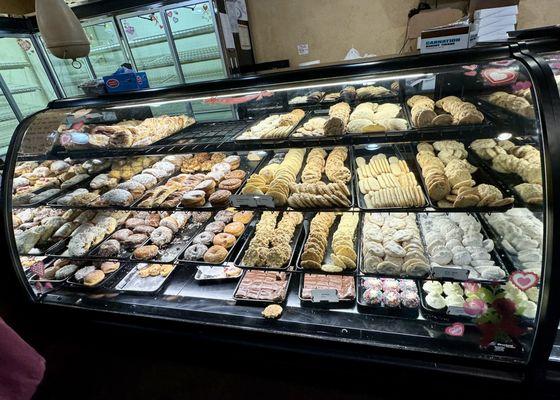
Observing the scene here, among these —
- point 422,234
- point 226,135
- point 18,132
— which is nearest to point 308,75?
point 226,135

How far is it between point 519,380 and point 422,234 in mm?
882

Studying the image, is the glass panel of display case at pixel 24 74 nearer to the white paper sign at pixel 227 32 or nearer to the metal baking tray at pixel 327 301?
the white paper sign at pixel 227 32

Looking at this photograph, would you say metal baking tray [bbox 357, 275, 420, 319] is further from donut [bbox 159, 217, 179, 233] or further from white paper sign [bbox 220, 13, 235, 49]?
white paper sign [bbox 220, 13, 235, 49]

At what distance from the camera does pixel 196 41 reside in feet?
18.8

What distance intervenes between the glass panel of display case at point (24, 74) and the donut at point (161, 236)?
5797 millimetres

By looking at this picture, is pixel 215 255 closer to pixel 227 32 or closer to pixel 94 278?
pixel 94 278

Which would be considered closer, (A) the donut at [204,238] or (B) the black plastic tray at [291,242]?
(B) the black plastic tray at [291,242]

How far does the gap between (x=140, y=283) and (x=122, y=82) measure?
1539mm

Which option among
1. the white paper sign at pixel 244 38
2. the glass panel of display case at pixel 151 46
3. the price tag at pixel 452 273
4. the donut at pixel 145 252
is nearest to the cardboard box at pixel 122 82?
the donut at pixel 145 252

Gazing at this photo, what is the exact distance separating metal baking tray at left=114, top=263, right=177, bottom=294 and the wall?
17.2 feet

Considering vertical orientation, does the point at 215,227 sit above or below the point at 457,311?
above

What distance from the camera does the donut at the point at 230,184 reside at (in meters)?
2.27

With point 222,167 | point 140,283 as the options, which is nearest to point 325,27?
point 222,167

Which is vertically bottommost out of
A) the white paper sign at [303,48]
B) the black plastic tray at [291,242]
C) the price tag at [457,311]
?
the price tag at [457,311]
